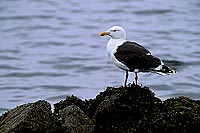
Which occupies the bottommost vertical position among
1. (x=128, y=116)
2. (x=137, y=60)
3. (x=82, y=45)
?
(x=82, y=45)

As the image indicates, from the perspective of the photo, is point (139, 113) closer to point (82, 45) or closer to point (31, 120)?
point (31, 120)

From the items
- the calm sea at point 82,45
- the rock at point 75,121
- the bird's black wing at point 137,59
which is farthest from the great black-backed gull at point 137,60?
the calm sea at point 82,45

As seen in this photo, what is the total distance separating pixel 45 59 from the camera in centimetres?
1795

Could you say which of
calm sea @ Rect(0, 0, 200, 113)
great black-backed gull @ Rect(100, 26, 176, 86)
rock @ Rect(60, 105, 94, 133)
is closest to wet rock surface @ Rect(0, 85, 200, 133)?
rock @ Rect(60, 105, 94, 133)

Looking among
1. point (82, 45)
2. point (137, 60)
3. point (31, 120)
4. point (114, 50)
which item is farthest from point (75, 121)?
point (82, 45)

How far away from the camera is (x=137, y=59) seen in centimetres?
849

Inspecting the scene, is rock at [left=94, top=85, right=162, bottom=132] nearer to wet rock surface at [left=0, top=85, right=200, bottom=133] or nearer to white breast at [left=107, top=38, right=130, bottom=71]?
wet rock surface at [left=0, top=85, right=200, bottom=133]

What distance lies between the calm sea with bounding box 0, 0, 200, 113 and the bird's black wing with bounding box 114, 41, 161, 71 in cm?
511

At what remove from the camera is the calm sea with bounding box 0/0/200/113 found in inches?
596

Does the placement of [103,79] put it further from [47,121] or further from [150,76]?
[47,121]

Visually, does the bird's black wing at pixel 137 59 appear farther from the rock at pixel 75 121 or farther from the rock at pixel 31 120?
the rock at pixel 31 120

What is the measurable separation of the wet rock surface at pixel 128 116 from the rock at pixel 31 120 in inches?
0.4

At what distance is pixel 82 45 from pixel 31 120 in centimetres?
1285

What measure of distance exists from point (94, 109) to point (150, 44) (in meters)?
11.5
